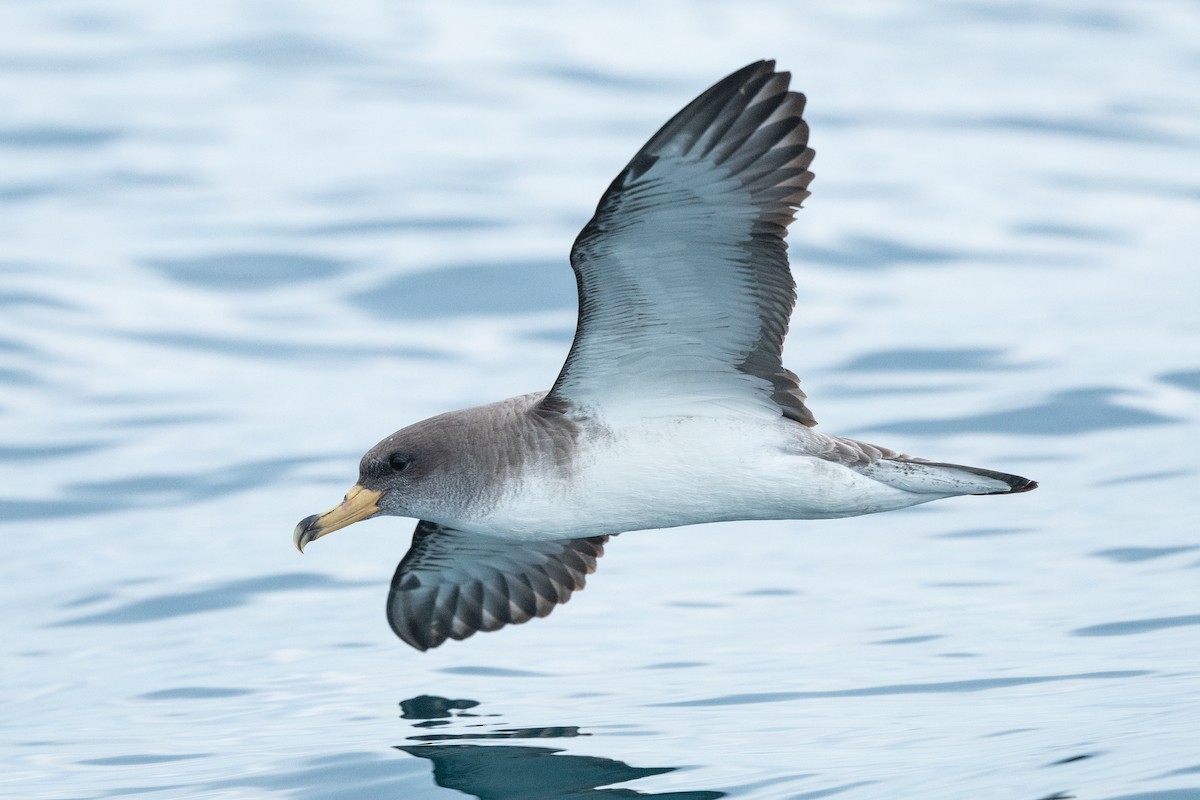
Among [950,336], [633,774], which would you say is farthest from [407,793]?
[950,336]

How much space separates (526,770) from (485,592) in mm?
1765

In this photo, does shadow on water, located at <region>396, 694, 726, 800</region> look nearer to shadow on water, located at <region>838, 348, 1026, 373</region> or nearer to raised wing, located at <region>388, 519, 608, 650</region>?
raised wing, located at <region>388, 519, 608, 650</region>

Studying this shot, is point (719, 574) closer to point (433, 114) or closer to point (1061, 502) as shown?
point (1061, 502)

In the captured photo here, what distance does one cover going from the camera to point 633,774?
732cm

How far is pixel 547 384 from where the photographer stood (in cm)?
1454

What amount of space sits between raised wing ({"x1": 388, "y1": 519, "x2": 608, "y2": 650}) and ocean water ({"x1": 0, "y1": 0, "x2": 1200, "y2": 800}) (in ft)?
1.01

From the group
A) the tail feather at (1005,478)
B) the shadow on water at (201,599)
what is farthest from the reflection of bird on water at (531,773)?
the shadow on water at (201,599)

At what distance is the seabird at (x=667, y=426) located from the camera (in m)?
6.75

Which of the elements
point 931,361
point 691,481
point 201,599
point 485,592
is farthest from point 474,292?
point 691,481

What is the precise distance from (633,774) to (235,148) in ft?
51.3

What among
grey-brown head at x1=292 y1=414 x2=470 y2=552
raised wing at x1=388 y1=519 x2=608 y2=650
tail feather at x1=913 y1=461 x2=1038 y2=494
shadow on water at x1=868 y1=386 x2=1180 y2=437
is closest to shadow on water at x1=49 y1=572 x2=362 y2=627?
raised wing at x1=388 y1=519 x2=608 y2=650

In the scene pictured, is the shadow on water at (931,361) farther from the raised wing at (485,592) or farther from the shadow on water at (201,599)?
the raised wing at (485,592)

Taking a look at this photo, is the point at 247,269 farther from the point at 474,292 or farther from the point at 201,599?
the point at 201,599

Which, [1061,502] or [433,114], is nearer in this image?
[1061,502]
